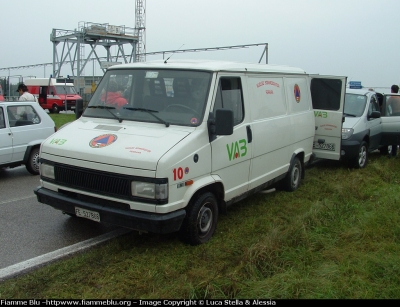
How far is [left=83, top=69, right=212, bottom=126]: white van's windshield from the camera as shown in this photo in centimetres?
520

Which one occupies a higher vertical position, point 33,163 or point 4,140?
point 4,140

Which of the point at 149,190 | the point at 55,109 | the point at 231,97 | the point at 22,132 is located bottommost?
the point at 55,109

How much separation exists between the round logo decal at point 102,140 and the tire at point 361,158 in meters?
6.57

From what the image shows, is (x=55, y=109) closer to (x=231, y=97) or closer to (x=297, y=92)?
(x=297, y=92)

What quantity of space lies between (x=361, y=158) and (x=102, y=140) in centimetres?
708

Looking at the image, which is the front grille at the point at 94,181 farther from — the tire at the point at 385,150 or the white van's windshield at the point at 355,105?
the tire at the point at 385,150

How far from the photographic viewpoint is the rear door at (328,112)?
8.72 m

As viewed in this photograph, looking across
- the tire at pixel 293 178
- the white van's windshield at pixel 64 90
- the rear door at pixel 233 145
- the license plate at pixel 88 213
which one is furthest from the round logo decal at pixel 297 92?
the white van's windshield at pixel 64 90

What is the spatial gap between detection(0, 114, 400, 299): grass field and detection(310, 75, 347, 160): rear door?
8.16 ft

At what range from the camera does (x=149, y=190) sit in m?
4.46

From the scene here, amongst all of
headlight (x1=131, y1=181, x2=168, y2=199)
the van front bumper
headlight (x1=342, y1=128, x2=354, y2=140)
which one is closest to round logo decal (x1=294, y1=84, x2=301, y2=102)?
headlight (x1=342, y1=128, x2=354, y2=140)

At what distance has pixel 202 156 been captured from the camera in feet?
16.2

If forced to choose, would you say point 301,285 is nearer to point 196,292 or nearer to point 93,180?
point 196,292

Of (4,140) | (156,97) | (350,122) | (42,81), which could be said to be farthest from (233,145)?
(42,81)
